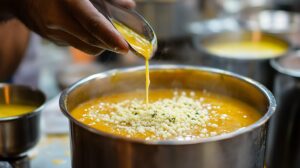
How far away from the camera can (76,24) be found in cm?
132

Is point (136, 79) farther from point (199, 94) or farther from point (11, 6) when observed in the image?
point (11, 6)

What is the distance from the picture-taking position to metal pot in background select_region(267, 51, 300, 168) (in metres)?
1.71

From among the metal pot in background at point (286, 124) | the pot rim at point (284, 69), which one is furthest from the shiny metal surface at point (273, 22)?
the metal pot in background at point (286, 124)

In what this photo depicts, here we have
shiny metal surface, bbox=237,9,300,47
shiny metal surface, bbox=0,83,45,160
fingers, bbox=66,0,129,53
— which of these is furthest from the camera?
shiny metal surface, bbox=237,9,300,47

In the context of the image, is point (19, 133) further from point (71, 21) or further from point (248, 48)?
point (248, 48)

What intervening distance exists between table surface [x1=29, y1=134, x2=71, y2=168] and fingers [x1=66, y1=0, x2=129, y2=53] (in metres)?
0.58

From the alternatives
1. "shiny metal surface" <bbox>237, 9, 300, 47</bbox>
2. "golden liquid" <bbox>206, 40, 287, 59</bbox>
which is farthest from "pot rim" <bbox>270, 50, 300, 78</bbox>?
"shiny metal surface" <bbox>237, 9, 300, 47</bbox>

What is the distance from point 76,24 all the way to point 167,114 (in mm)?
401

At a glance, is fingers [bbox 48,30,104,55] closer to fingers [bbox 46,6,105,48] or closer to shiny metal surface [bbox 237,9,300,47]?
fingers [bbox 46,6,105,48]

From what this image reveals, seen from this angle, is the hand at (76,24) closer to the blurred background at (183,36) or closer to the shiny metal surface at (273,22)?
the blurred background at (183,36)

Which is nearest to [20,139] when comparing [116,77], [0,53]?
[116,77]

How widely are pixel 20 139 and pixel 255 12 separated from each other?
8.34 ft

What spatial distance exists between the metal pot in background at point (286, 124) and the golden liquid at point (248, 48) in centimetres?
89

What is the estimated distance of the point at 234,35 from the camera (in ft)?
9.09
